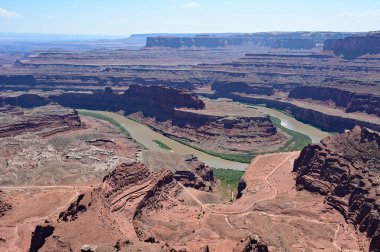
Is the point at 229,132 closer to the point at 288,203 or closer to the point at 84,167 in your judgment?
the point at 84,167

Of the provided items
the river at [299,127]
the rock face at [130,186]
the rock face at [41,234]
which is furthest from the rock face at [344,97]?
the rock face at [41,234]

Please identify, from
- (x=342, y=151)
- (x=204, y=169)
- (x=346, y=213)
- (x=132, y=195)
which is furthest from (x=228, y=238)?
(x=204, y=169)

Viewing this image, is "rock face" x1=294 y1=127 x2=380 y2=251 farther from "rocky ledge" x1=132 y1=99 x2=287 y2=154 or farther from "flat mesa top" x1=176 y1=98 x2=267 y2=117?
"flat mesa top" x1=176 y1=98 x2=267 y2=117

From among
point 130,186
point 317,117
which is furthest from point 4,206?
point 317,117

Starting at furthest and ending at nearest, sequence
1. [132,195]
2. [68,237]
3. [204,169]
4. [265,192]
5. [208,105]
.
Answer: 1. [208,105]
2. [204,169]
3. [265,192]
4. [132,195]
5. [68,237]

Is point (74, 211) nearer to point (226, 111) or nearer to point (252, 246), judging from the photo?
point (252, 246)

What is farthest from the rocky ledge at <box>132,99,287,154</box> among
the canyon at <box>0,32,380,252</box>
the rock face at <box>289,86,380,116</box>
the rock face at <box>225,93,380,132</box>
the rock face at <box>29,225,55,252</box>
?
the rock face at <box>29,225,55,252</box>
